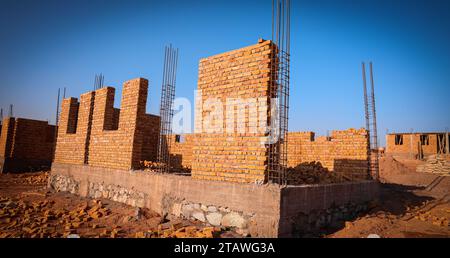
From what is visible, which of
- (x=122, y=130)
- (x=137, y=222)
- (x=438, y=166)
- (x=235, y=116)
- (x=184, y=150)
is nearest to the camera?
(x=235, y=116)

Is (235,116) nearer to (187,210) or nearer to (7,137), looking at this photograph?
(187,210)

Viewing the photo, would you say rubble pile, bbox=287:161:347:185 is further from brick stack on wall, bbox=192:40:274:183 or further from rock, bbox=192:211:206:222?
rock, bbox=192:211:206:222

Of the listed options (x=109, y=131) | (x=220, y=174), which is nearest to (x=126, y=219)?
(x=220, y=174)

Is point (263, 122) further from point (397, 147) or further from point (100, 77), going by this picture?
point (397, 147)

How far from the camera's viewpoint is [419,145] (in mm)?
25891

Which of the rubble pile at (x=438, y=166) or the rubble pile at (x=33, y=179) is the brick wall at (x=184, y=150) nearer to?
the rubble pile at (x=33, y=179)

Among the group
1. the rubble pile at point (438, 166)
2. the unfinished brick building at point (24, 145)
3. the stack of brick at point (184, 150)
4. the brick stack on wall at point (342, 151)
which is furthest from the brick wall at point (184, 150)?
the rubble pile at point (438, 166)

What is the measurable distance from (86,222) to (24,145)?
13.9 m

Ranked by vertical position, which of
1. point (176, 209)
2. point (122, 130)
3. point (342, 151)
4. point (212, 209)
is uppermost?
point (122, 130)

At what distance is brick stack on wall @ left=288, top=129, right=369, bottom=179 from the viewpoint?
9.20 meters

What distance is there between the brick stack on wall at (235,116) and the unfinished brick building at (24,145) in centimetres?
1581

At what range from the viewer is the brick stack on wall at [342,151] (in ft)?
30.2

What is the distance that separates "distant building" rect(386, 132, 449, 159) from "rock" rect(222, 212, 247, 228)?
91.5 feet
